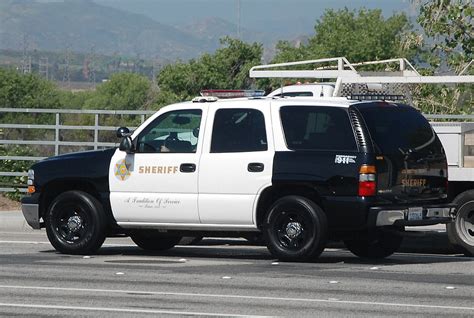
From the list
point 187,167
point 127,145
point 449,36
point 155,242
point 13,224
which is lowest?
point 13,224

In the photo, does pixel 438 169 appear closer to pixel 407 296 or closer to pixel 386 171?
pixel 386 171

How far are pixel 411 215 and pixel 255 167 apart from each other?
1.82m

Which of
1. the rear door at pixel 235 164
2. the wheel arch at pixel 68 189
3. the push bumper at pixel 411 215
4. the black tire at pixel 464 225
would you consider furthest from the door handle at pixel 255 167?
the black tire at pixel 464 225

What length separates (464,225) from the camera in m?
16.0

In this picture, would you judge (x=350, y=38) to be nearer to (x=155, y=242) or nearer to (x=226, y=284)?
(x=155, y=242)

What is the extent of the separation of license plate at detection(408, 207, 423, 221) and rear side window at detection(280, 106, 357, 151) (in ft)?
3.17

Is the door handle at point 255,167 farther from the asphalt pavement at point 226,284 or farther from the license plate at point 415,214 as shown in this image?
the license plate at point 415,214

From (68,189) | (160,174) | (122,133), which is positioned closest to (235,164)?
(160,174)

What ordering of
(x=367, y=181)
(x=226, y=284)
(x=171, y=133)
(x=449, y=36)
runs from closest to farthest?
(x=226, y=284) → (x=367, y=181) → (x=171, y=133) → (x=449, y=36)

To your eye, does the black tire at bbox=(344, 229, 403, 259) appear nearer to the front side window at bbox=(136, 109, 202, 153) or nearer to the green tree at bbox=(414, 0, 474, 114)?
the front side window at bbox=(136, 109, 202, 153)

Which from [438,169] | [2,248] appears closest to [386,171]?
[438,169]

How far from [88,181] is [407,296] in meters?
5.08

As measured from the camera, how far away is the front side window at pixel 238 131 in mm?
15289

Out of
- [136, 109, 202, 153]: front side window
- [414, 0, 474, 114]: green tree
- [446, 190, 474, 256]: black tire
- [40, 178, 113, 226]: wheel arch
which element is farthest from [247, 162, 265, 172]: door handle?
[414, 0, 474, 114]: green tree
